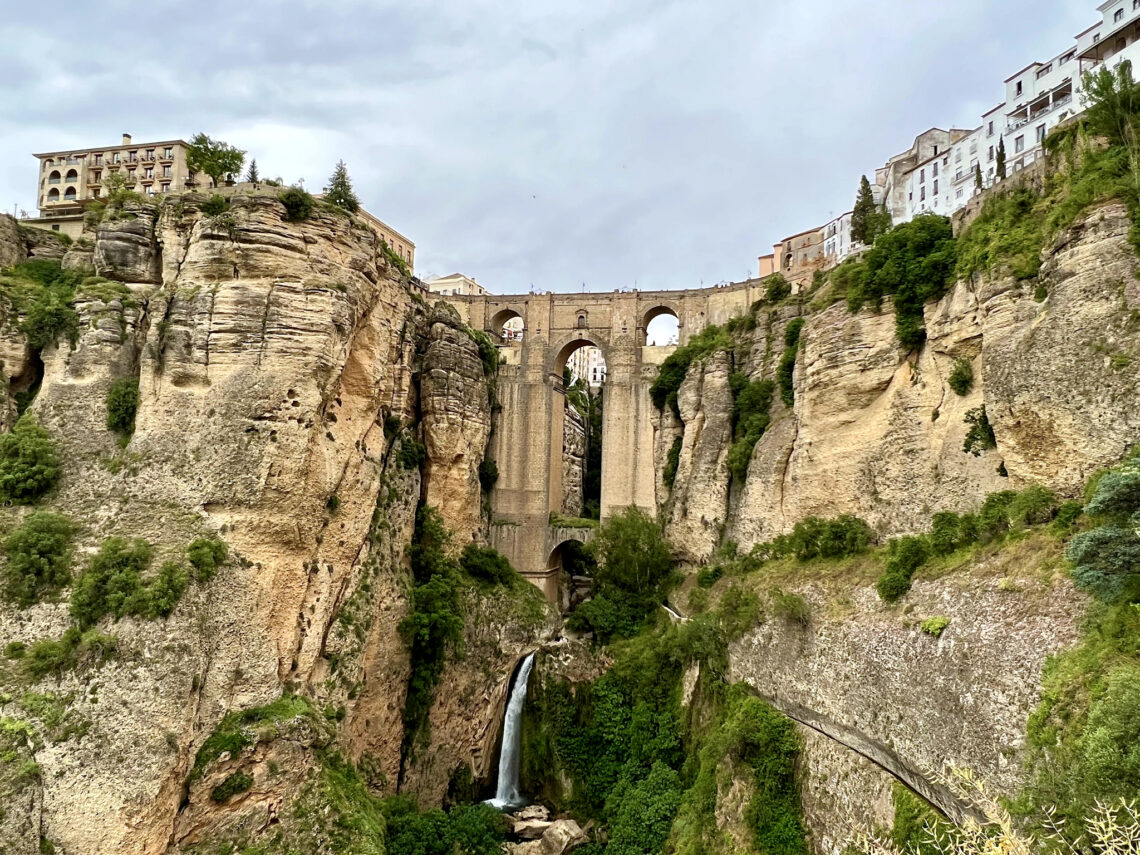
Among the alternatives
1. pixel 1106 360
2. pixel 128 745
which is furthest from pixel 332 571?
pixel 1106 360

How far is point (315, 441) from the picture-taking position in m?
21.5

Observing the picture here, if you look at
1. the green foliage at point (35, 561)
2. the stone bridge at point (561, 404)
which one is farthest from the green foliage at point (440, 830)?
the stone bridge at point (561, 404)

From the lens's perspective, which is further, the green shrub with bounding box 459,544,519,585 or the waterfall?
the green shrub with bounding box 459,544,519,585

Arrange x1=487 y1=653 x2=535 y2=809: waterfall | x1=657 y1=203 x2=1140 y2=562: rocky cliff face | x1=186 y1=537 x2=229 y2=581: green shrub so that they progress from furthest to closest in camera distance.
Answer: x1=487 y1=653 x2=535 y2=809: waterfall, x1=186 y1=537 x2=229 y2=581: green shrub, x1=657 y1=203 x2=1140 y2=562: rocky cliff face

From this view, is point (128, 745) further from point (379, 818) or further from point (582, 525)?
point (582, 525)

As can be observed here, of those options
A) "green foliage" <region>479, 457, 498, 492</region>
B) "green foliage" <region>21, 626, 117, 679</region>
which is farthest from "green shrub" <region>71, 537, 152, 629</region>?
"green foliage" <region>479, 457, 498, 492</region>

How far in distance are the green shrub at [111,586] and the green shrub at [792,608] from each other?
17634 millimetres

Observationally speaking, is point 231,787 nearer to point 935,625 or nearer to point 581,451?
point 935,625

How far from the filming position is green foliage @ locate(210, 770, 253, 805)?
685 inches

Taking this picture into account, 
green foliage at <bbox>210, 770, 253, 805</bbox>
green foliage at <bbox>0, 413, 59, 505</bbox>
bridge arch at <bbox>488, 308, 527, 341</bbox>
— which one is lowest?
green foliage at <bbox>210, 770, 253, 805</bbox>

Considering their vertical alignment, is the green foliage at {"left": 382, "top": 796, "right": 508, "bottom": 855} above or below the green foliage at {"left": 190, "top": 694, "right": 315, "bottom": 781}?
below

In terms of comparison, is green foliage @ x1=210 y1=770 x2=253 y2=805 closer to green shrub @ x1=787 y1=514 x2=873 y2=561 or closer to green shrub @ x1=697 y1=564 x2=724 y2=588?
green shrub @ x1=697 y1=564 x2=724 y2=588

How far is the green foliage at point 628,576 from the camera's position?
30234 millimetres

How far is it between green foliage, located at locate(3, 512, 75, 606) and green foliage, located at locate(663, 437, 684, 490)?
24077mm
